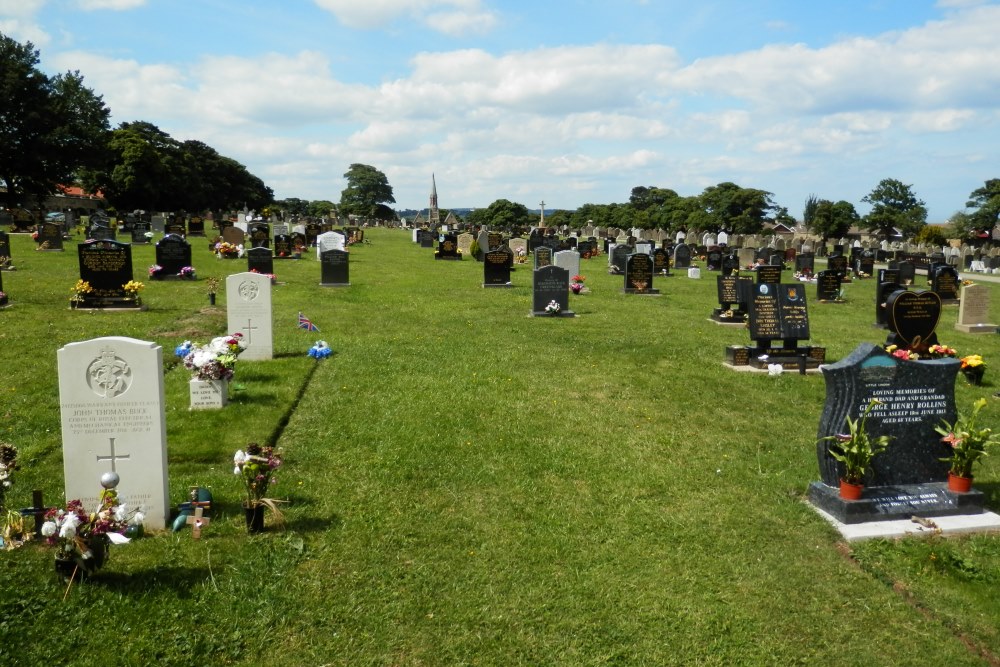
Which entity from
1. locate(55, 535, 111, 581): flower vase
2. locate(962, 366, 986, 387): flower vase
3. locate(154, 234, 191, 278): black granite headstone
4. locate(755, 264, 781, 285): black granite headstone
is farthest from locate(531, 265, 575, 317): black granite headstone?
locate(55, 535, 111, 581): flower vase

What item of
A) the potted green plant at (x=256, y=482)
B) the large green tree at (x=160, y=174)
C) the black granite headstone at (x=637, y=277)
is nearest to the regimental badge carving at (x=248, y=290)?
the potted green plant at (x=256, y=482)

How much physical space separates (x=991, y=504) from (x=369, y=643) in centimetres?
586

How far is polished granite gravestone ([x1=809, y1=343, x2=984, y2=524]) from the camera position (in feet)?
21.4

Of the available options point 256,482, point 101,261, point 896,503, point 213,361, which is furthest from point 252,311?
point 896,503

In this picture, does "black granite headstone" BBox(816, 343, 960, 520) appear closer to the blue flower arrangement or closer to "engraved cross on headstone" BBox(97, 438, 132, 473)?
"engraved cross on headstone" BBox(97, 438, 132, 473)

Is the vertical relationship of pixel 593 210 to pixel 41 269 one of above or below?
above

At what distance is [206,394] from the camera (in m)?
9.24

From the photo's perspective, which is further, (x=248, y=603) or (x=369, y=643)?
(x=248, y=603)

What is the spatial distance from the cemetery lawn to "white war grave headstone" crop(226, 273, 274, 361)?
425 millimetres

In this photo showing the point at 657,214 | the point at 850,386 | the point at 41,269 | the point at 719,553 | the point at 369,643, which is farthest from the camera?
the point at 657,214

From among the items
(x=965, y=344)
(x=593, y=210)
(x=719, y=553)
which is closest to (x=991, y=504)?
(x=719, y=553)

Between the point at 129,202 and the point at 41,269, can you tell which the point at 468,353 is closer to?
the point at 41,269

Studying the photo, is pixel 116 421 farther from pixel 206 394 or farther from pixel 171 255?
pixel 171 255

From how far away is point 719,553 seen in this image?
575 centimetres
